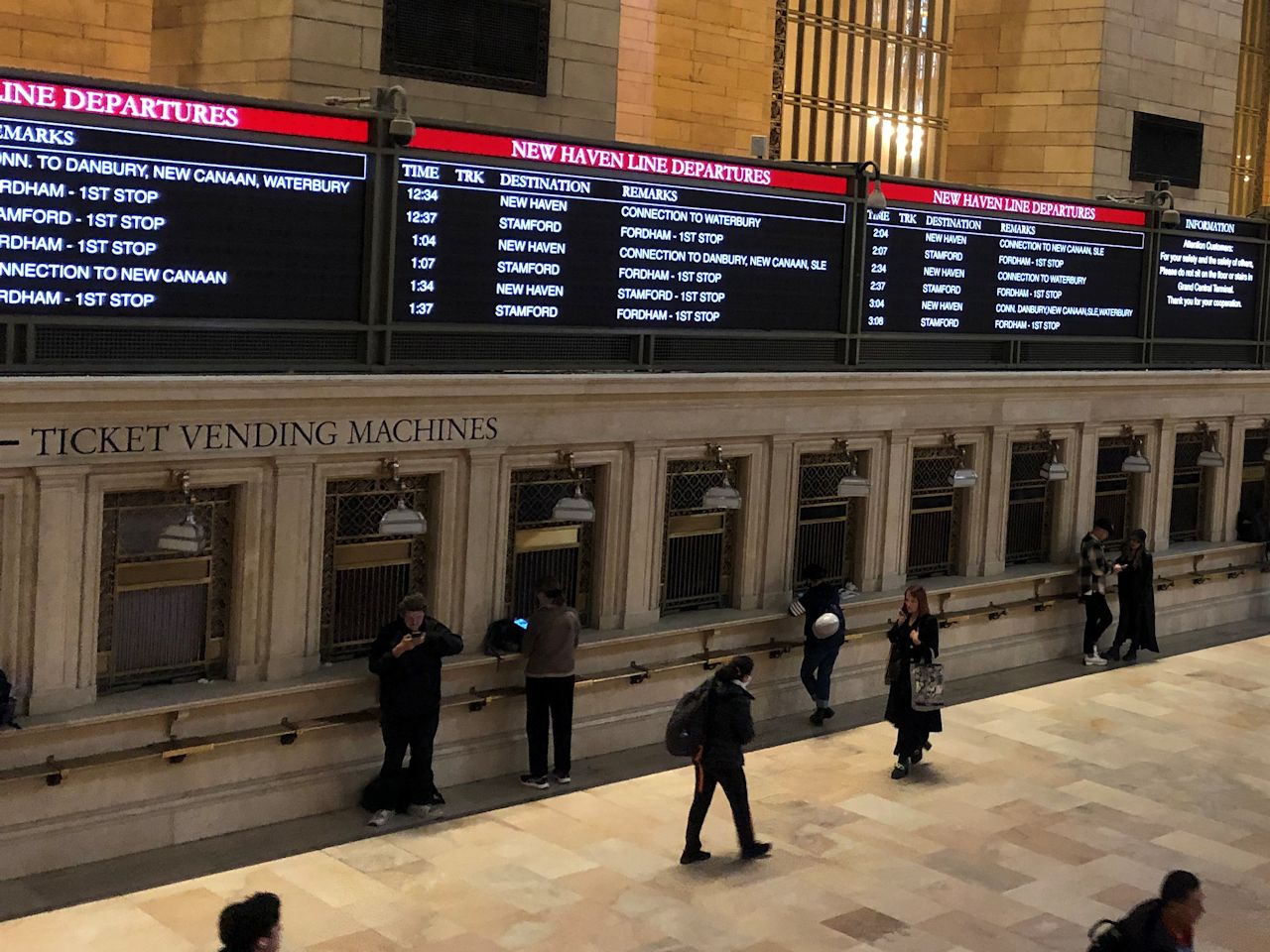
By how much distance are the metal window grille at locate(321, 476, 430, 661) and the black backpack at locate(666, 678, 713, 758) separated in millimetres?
2345

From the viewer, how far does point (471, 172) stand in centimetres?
1214

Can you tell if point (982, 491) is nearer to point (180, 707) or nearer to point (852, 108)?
point (852, 108)

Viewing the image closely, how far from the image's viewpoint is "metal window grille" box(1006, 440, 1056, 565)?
18.0 meters

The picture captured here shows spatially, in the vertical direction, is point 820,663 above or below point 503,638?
below

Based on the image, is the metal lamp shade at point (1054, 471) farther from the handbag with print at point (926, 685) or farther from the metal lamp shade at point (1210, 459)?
the handbag with print at point (926, 685)

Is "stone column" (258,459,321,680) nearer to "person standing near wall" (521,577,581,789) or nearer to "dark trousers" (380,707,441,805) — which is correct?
"dark trousers" (380,707,441,805)

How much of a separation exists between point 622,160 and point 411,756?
4736 mm

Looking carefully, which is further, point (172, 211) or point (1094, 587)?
point (1094, 587)

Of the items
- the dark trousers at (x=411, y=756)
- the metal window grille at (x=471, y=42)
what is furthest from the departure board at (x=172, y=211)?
the dark trousers at (x=411, y=756)

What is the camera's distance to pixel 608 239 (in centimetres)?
1319

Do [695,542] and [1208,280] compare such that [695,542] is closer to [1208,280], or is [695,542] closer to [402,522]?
[402,522]

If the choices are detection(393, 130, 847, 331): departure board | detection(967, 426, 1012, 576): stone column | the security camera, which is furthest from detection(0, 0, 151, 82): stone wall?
detection(967, 426, 1012, 576): stone column

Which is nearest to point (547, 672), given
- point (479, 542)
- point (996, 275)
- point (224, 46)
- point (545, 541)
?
point (479, 542)

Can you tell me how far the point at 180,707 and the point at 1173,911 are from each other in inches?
253
